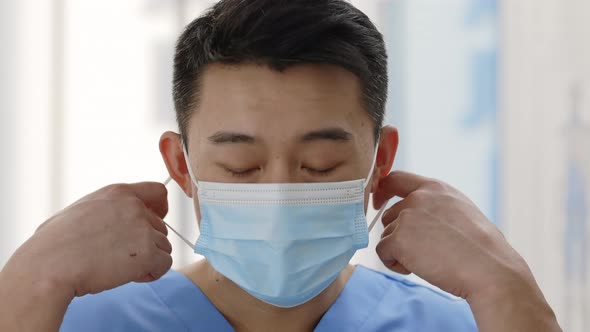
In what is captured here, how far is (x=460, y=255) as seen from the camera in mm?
1340

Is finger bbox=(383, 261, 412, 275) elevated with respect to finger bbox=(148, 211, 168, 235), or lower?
lower

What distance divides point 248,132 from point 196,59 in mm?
227

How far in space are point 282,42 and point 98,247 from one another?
19.0 inches

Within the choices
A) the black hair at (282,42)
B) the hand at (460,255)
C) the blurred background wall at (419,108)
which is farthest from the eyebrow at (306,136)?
the blurred background wall at (419,108)

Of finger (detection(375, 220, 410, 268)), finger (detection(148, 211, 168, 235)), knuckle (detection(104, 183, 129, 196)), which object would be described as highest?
knuckle (detection(104, 183, 129, 196))

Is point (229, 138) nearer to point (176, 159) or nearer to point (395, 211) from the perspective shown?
point (176, 159)

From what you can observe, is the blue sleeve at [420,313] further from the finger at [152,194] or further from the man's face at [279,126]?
the finger at [152,194]

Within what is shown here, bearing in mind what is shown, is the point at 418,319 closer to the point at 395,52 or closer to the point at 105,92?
the point at 395,52

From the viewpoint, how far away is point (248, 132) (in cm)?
128

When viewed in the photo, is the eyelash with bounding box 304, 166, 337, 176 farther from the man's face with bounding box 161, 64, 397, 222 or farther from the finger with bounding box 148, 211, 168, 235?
the finger with bounding box 148, 211, 168, 235

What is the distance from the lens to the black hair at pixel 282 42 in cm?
130

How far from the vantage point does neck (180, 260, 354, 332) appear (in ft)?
4.93

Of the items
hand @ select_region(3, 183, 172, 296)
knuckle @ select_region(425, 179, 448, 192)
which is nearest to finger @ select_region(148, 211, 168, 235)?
hand @ select_region(3, 183, 172, 296)

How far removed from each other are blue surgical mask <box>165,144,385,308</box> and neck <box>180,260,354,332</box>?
0.56 ft
